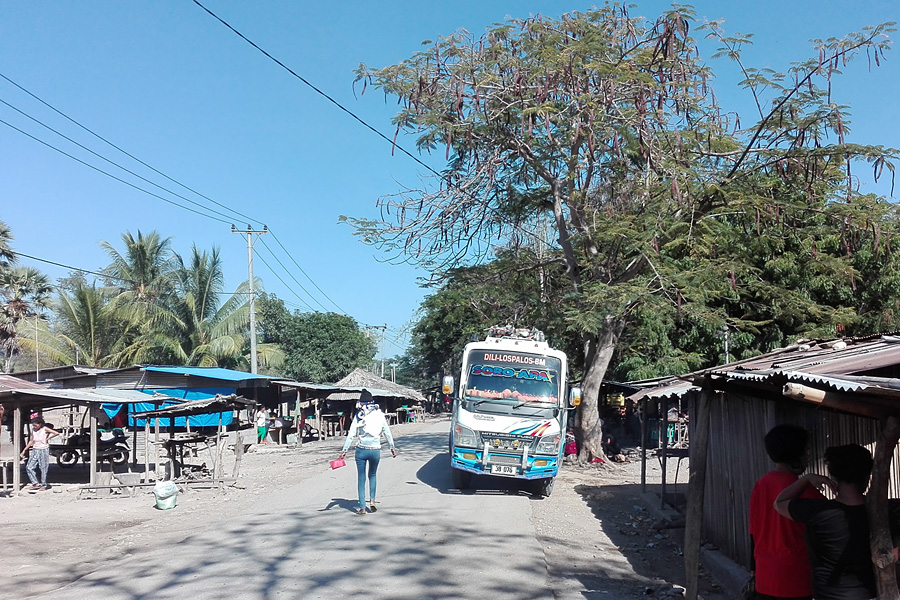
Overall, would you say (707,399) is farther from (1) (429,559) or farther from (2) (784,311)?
(2) (784,311)

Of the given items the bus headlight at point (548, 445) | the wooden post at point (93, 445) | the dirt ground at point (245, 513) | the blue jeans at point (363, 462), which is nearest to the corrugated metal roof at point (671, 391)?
the dirt ground at point (245, 513)

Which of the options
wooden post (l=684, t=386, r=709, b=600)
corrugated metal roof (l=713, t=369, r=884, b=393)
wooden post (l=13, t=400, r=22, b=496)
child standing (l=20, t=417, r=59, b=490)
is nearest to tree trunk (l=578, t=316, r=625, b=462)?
wooden post (l=684, t=386, r=709, b=600)

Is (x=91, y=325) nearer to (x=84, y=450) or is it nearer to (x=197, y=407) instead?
(x=84, y=450)

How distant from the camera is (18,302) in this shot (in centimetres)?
3600

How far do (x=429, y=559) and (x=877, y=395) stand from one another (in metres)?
5.80

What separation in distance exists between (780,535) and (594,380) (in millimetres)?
14867

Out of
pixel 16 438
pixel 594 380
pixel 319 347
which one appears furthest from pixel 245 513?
pixel 319 347

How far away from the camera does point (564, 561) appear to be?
8961 millimetres

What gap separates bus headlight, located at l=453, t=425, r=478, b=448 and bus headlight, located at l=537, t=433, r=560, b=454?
1.19 metres

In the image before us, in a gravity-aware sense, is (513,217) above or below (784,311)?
above

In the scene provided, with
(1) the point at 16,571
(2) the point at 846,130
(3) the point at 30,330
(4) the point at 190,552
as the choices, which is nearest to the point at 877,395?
(4) the point at 190,552

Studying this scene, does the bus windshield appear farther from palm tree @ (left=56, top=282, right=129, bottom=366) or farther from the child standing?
palm tree @ (left=56, top=282, right=129, bottom=366)

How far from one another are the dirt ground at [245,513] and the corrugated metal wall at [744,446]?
0.66 metres

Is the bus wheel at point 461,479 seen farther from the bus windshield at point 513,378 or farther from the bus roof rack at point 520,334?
the bus roof rack at point 520,334
